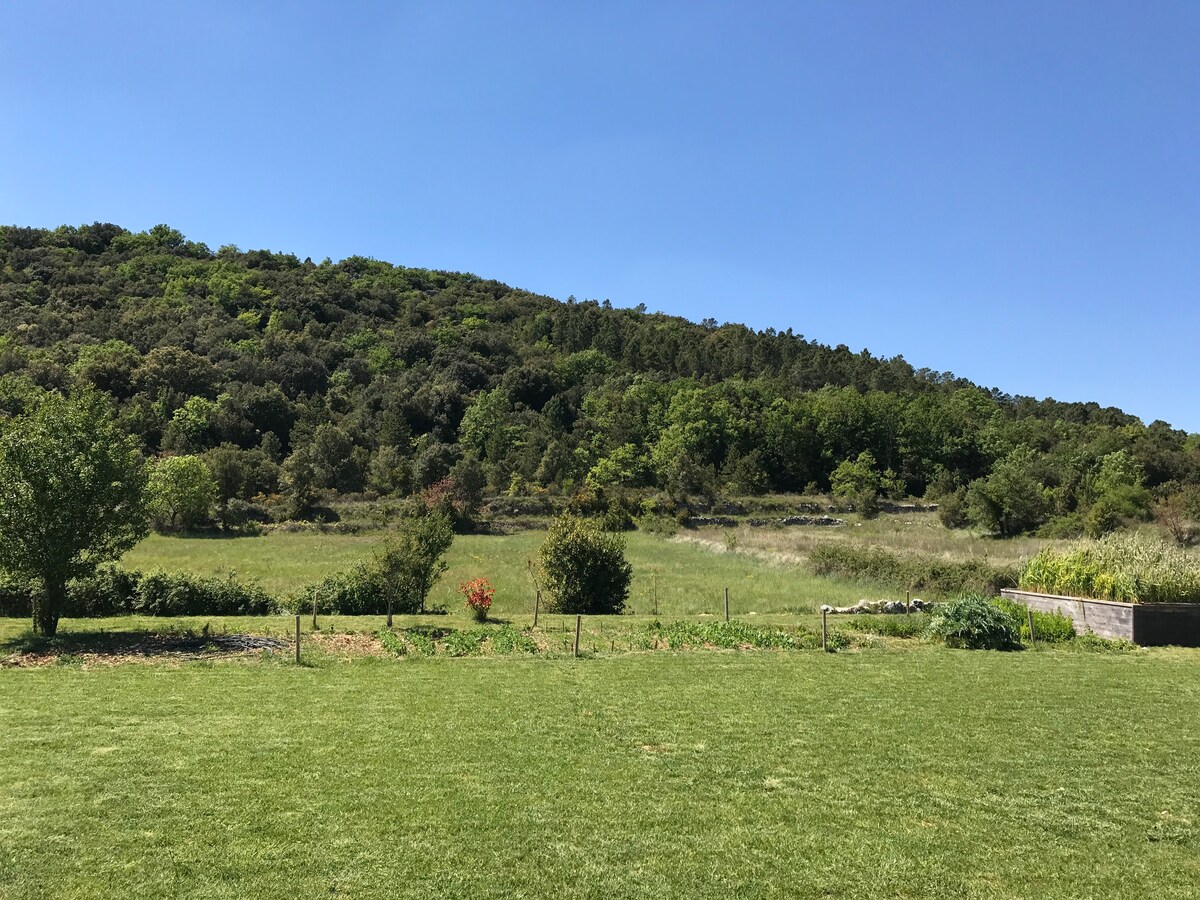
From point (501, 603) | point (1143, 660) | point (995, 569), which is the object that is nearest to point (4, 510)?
point (501, 603)

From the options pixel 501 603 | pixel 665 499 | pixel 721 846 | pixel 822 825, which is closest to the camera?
pixel 721 846

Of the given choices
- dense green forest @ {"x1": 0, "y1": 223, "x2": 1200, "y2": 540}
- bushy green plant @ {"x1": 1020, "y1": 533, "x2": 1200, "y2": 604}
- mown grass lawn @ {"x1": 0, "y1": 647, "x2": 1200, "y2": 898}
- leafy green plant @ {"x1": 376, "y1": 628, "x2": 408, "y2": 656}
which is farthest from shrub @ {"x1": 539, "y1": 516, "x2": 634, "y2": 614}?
dense green forest @ {"x1": 0, "y1": 223, "x2": 1200, "y2": 540}

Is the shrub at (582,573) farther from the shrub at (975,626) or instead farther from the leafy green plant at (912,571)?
the leafy green plant at (912,571)

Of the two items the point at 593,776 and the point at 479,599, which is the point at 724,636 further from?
the point at 593,776

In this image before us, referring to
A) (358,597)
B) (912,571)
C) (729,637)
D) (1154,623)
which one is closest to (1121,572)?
(1154,623)

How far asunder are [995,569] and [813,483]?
70.7 m

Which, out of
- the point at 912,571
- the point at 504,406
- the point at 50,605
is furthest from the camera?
the point at 504,406

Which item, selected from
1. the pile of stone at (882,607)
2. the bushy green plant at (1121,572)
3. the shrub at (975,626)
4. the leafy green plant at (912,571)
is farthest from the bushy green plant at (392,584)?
the bushy green plant at (1121,572)

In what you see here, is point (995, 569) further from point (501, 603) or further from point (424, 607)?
point (424, 607)

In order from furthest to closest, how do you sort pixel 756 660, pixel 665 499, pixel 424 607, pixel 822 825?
pixel 665 499, pixel 424 607, pixel 756 660, pixel 822 825

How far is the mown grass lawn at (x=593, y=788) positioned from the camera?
6129 mm

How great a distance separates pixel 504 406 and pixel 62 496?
301 feet

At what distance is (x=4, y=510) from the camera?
18.5 metres

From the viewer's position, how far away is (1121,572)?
21.6 m
